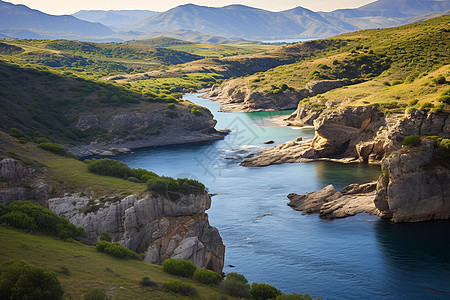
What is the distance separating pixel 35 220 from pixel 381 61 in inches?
5322

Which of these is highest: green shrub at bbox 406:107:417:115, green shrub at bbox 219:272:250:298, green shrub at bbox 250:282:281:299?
green shrub at bbox 406:107:417:115

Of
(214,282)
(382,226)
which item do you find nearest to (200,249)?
(214,282)

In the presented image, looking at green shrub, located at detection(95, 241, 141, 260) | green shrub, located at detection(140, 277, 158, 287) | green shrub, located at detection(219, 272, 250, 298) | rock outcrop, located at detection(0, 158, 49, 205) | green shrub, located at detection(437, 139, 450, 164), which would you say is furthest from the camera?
green shrub, located at detection(437, 139, 450, 164)

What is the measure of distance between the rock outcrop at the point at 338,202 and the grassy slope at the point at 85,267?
93.6 feet

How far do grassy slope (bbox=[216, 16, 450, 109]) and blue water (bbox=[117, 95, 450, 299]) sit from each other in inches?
2603

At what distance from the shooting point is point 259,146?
96375 mm

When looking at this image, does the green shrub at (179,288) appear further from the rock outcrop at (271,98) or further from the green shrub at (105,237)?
the rock outcrop at (271,98)

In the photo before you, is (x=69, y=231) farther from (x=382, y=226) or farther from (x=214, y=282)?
(x=382, y=226)

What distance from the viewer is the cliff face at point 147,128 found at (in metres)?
106

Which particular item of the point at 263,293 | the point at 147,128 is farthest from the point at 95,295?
the point at 147,128

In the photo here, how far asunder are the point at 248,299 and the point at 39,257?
13041 mm

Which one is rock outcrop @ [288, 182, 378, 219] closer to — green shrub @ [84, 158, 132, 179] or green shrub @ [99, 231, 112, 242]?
green shrub @ [84, 158, 132, 179]

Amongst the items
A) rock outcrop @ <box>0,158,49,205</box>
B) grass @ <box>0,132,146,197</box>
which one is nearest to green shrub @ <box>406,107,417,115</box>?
grass @ <box>0,132,146,197</box>

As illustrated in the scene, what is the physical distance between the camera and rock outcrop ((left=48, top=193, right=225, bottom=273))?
37562 mm
